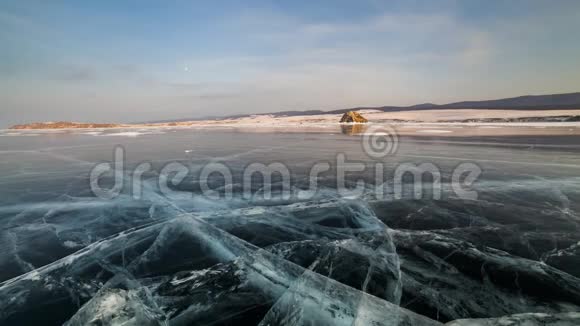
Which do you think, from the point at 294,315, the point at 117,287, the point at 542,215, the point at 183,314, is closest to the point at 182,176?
the point at 117,287

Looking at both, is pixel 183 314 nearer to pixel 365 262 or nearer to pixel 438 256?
pixel 365 262

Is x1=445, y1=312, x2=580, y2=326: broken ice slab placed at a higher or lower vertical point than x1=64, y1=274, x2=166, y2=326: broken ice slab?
lower

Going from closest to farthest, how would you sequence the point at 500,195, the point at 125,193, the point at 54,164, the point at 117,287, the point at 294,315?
the point at 294,315 → the point at 117,287 → the point at 500,195 → the point at 125,193 → the point at 54,164

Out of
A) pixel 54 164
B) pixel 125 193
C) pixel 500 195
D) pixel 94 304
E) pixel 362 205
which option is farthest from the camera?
pixel 54 164

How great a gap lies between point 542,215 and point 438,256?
192cm

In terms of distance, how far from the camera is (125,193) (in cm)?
428

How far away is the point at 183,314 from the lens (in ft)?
5.24

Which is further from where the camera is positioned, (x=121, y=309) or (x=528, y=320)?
(x=121, y=309)

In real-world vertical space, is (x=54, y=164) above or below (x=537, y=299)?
above

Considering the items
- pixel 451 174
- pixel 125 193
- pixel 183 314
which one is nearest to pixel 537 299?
pixel 183 314

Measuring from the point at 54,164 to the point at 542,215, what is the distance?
1025 cm

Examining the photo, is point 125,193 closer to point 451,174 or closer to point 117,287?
point 117,287

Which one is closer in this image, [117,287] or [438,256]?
[117,287]

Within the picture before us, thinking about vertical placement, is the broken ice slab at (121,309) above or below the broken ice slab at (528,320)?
above
